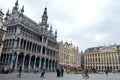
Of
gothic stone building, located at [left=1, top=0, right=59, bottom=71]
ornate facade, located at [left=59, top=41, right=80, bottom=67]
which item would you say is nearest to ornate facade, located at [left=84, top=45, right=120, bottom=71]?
ornate facade, located at [left=59, top=41, right=80, bottom=67]

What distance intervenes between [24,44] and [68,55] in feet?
150

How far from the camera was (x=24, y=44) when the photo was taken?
4997cm

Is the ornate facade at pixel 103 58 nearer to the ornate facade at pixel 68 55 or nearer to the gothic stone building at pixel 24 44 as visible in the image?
the ornate facade at pixel 68 55

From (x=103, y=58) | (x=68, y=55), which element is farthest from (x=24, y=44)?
(x=103, y=58)

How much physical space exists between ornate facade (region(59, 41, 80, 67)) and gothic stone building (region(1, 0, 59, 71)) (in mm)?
19110

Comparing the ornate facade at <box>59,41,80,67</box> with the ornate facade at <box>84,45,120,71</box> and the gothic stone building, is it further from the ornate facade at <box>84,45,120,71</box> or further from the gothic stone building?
the gothic stone building

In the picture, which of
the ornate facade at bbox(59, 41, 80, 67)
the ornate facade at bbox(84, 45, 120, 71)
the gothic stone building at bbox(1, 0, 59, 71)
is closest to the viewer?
the gothic stone building at bbox(1, 0, 59, 71)

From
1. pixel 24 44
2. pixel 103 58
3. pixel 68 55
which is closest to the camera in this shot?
pixel 24 44

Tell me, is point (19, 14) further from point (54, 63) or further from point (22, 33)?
point (54, 63)

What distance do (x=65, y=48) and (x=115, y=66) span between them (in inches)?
1851

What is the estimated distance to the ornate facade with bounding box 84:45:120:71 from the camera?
109m

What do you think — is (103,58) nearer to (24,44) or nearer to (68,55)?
(68,55)

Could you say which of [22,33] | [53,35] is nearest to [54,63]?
[53,35]

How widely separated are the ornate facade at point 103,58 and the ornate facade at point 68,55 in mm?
18818
